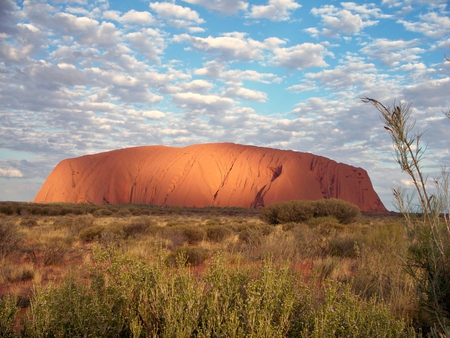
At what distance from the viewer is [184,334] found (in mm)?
2973

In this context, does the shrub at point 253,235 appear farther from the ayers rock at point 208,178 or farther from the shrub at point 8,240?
the ayers rock at point 208,178

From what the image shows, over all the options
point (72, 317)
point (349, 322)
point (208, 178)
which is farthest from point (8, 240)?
point (208, 178)

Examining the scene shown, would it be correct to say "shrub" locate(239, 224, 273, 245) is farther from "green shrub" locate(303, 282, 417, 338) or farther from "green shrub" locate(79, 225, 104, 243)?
"green shrub" locate(303, 282, 417, 338)

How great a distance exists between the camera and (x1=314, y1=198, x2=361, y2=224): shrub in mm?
20891

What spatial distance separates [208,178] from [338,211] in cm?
4157

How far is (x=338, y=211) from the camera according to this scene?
2095 cm

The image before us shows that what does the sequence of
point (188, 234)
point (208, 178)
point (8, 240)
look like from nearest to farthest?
1. point (8, 240)
2. point (188, 234)
3. point (208, 178)

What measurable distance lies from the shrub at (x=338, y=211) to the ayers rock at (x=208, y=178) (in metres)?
33.2

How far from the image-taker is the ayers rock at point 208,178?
5884cm

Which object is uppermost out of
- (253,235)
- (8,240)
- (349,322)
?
(349,322)

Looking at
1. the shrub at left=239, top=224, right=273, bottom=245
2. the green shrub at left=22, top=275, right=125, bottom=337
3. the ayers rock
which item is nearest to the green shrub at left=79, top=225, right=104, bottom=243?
the shrub at left=239, top=224, right=273, bottom=245

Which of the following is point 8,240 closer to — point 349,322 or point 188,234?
point 188,234

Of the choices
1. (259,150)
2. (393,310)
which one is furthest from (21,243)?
(259,150)

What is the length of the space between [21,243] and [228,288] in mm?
9611
